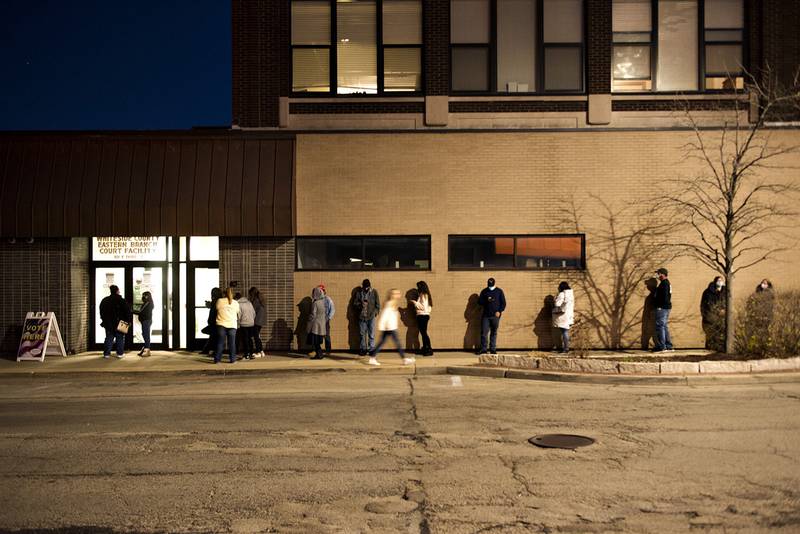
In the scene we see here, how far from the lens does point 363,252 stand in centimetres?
1938

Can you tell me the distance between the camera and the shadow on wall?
757 inches

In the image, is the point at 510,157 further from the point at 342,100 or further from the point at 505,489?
the point at 505,489

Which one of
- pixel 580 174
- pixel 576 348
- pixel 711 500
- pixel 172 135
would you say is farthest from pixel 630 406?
pixel 172 135

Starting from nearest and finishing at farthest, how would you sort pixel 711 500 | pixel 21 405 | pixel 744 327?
pixel 711 500
pixel 21 405
pixel 744 327

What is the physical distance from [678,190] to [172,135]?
41.6ft

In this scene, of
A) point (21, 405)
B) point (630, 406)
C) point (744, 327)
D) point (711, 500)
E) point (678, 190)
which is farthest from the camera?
point (678, 190)

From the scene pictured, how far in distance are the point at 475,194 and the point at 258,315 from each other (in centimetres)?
611

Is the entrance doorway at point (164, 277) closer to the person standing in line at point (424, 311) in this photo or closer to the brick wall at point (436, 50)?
the person standing in line at point (424, 311)

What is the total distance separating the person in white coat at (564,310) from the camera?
1811cm

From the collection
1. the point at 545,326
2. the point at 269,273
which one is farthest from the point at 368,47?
the point at 545,326

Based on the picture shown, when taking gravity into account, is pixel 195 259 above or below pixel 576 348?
above

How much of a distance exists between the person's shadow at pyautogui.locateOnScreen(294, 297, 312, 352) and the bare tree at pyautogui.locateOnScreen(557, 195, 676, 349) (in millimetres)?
6668

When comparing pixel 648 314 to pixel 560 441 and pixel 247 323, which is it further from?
pixel 560 441

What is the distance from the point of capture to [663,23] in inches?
773
